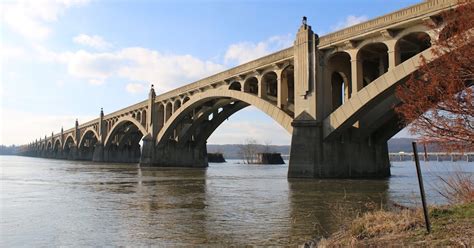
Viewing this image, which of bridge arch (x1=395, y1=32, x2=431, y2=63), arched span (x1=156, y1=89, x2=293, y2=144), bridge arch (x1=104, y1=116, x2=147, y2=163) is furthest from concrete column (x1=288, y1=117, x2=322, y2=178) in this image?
bridge arch (x1=104, y1=116, x2=147, y2=163)

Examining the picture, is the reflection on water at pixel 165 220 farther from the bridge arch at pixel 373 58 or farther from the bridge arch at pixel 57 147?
the bridge arch at pixel 57 147

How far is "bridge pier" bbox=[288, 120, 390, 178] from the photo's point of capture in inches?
1241

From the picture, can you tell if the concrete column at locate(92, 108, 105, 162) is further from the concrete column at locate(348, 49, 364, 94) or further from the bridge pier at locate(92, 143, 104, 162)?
the concrete column at locate(348, 49, 364, 94)

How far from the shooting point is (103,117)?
3802 inches

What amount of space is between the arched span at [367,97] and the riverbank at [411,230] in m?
17.8

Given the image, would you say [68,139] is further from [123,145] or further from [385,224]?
[385,224]

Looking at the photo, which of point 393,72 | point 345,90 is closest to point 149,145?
point 345,90

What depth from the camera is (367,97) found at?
93.3 feet

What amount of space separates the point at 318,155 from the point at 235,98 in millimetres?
15268

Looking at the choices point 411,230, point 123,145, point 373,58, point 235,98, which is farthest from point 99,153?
point 411,230

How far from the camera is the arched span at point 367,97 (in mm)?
25734

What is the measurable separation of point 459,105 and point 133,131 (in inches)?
3646

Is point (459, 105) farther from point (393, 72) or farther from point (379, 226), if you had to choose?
point (393, 72)

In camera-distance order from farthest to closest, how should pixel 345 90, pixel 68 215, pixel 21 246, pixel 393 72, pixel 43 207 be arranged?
pixel 345 90, pixel 393 72, pixel 43 207, pixel 68 215, pixel 21 246
